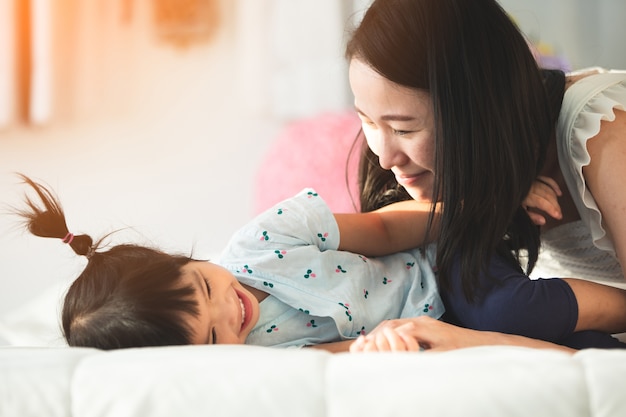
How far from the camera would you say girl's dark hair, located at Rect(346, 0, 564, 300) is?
115 centimetres

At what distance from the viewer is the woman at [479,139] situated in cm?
114

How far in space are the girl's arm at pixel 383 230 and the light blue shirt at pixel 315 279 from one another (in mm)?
→ 20

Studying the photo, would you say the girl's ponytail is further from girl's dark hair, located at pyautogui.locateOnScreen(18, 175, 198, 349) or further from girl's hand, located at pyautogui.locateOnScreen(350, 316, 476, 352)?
girl's hand, located at pyautogui.locateOnScreen(350, 316, 476, 352)

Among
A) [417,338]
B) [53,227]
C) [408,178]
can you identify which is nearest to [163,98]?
[53,227]

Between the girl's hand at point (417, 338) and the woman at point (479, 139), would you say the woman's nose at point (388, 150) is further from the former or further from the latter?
the girl's hand at point (417, 338)

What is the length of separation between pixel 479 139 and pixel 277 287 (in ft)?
1.18

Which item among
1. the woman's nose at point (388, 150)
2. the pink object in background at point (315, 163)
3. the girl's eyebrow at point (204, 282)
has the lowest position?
the pink object in background at point (315, 163)

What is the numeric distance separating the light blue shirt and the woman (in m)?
0.08

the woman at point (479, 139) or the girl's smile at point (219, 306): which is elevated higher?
the woman at point (479, 139)

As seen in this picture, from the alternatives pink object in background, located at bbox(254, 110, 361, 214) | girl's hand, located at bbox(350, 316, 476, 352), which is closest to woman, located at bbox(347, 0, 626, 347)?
girl's hand, located at bbox(350, 316, 476, 352)

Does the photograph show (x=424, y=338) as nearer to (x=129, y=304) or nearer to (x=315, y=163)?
(x=129, y=304)

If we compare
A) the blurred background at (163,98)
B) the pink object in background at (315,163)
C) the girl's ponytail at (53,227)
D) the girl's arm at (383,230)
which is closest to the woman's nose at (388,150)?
the girl's arm at (383,230)

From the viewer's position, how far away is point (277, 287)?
121cm

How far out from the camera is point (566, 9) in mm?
2395
